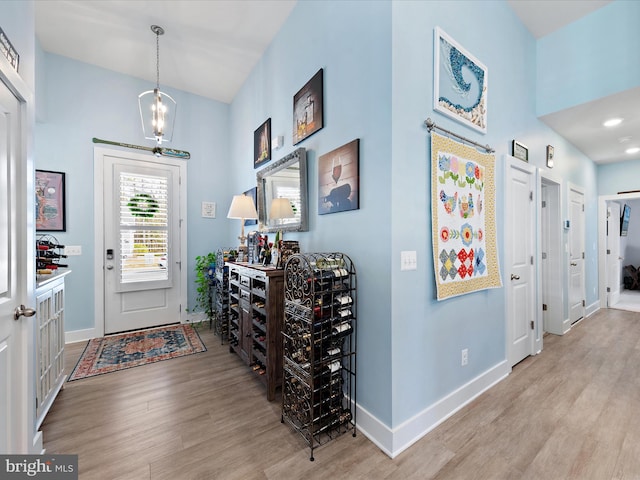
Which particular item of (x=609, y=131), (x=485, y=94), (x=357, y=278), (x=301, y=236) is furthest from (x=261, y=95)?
(x=609, y=131)

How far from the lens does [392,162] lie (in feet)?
5.43

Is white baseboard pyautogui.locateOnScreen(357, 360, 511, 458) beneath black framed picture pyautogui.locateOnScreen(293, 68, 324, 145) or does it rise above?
beneath

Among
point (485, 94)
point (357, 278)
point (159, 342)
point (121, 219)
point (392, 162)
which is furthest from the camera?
point (121, 219)

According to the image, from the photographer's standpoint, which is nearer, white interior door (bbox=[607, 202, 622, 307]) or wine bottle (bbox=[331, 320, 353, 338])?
wine bottle (bbox=[331, 320, 353, 338])

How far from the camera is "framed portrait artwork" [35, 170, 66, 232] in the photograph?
3225 millimetres

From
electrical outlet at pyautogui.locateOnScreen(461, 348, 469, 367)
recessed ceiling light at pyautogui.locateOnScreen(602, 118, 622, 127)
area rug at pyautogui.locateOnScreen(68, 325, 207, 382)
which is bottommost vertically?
area rug at pyautogui.locateOnScreen(68, 325, 207, 382)

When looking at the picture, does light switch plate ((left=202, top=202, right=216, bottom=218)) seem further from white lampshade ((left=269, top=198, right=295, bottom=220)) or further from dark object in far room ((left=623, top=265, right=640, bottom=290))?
dark object in far room ((left=623, top=265, right=640, bottom=290))

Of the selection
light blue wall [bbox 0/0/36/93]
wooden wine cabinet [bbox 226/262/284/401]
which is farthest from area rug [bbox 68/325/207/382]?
light blue wall [bbox 0/0/36/93]

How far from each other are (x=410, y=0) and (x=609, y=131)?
3621 mm

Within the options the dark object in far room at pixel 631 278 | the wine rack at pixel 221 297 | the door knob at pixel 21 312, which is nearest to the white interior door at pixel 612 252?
the dark object in far room at pixel 631 278

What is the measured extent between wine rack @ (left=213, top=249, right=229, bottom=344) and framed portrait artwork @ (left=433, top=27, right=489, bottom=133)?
2.79 metres

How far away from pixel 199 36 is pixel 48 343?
325 centimetres

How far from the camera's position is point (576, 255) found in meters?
4.16

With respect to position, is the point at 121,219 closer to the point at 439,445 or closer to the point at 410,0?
the point at 410,0
